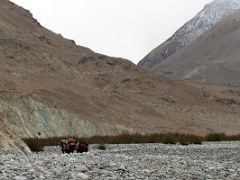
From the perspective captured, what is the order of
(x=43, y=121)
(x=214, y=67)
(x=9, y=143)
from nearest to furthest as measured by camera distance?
(x=9, y=143), (x=43, y=121), (x=214, y=67)

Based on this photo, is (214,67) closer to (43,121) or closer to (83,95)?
(83,95)

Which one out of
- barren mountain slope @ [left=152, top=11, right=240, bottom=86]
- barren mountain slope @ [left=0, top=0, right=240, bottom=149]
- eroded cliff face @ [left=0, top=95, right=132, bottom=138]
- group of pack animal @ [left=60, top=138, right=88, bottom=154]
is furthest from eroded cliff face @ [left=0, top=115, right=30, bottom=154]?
barren mountain slope @ [left=152, top=11, right=240, bottom=86]

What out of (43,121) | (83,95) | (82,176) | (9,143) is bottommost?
(82,176)

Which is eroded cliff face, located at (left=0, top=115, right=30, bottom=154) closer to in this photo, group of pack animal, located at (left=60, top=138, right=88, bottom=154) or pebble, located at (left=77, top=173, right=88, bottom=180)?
group of pack animal, located at (left=60, top=138, right=88, bottom=154)

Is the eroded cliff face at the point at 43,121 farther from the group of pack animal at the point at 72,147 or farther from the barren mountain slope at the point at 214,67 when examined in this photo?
the barren mountain slope at the point at 214,67

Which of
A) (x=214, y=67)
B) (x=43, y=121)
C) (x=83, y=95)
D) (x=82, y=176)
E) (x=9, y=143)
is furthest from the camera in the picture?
(x=214, y=67)

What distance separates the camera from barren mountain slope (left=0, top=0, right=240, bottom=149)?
68500 mm

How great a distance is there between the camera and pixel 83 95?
8412cm

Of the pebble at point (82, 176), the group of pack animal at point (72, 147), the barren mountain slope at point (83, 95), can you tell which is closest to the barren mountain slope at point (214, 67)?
the barren mountain slope at point (83, 95)

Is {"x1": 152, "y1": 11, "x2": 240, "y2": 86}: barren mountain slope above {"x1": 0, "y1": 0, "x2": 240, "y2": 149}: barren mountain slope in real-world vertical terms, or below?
above

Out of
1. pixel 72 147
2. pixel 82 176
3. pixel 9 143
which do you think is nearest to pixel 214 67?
pixel 72 147

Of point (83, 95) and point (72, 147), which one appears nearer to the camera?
point (72, 147)

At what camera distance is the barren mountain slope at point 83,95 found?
6850cm

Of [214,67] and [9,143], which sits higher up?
[214,67]
